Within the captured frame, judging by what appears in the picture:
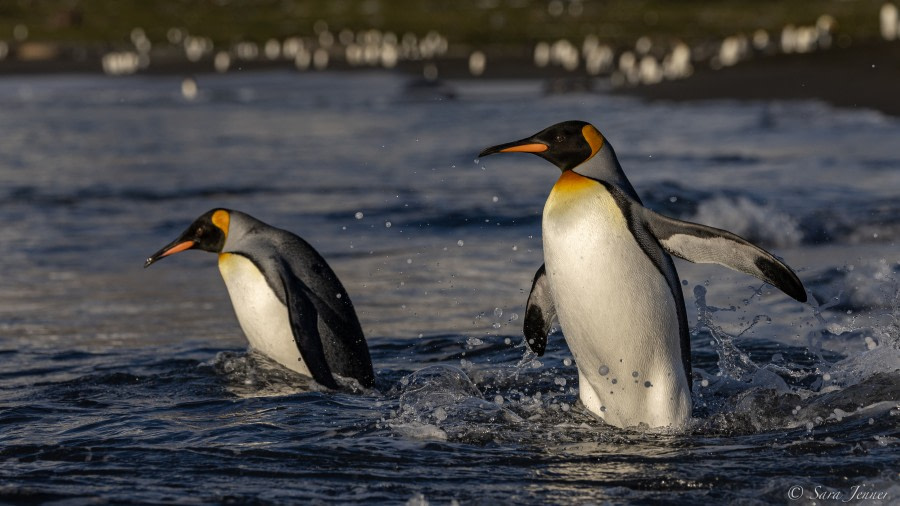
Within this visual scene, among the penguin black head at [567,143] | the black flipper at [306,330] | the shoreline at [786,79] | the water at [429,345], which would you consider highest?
the penguin black head at [567,143]

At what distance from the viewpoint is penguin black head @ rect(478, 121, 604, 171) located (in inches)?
190

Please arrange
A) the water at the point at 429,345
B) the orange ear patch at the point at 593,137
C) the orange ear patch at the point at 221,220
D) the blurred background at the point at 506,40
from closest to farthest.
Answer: the water at the point at 429,345 < the orange ear patch at the point at 593,137 < the orange ear patch at the point at 221,220 < the blurred background at the point at 506,40

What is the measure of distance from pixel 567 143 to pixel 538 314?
758 millimetres

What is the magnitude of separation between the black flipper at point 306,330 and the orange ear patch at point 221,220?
1.58 ft

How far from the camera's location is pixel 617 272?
4785mm

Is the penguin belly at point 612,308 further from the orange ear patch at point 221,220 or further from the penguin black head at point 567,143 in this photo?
the orange ear patch at point 221,220

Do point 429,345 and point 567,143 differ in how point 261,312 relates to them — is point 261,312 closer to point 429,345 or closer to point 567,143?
point 429,345

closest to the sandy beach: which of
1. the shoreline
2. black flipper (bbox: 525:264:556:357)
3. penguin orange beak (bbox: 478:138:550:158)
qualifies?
the shoreline

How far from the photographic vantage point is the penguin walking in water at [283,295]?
5.88 meters

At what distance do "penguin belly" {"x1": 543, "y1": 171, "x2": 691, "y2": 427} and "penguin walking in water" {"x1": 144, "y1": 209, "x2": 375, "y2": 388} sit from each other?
4.30ft

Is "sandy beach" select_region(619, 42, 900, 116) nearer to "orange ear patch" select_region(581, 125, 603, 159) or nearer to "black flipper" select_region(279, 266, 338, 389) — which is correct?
"black flipper" select_region(279, 266, 338, 389)

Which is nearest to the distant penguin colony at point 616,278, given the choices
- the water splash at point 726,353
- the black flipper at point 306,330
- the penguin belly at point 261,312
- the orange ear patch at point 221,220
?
the water splash at point 726,353

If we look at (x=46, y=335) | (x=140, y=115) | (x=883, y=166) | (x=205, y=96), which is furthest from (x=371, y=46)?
(x=46, y=335)

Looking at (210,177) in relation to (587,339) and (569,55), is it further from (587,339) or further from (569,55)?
(569,55)
